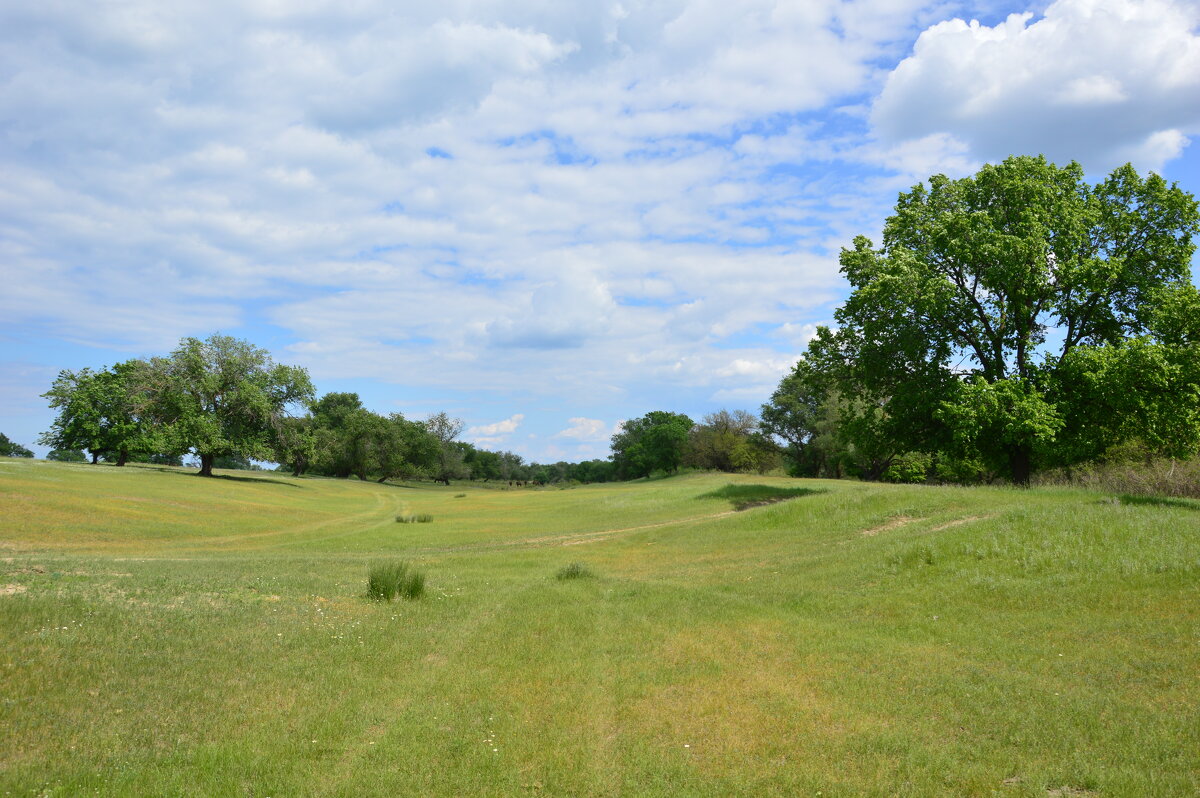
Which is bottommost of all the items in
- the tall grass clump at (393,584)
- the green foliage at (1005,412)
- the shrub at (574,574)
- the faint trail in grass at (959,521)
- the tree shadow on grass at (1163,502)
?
the shrub at (574,574)

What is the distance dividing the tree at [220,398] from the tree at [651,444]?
6687cm

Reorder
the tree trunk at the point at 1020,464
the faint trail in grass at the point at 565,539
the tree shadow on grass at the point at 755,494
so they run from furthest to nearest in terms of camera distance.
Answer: the tree shadow on grass at the point at 755,494 → the tree trunk at the point at 1020,464 → the faint trail in grass at the point at 565,539

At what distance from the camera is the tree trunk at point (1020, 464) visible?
30.9 meters

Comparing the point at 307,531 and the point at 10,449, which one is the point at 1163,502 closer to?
the point at 307,531

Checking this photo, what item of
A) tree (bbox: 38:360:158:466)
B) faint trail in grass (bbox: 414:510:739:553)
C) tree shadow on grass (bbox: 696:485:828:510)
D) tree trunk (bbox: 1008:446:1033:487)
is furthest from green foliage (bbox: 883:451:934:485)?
tree (bbox: 38:360:158:466)

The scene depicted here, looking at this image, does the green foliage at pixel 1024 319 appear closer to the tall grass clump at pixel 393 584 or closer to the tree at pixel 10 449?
the tall grass clump at pixel 393 584

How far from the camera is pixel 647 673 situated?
10.0 meters

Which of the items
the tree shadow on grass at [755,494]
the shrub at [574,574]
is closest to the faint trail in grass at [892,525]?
the shrub at [574,574]

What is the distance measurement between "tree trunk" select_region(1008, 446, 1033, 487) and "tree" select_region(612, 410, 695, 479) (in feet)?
277

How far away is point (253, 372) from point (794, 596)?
6996 cm

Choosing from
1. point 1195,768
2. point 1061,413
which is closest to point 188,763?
point 1195,768

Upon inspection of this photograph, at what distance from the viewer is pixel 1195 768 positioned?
637cm

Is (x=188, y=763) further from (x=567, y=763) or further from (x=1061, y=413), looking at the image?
(x=1061, y=413)

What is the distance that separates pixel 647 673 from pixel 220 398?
71565mm
